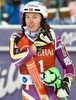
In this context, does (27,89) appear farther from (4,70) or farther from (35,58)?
(4,70)

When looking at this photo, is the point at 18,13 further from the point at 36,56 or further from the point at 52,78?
the point at 52,78

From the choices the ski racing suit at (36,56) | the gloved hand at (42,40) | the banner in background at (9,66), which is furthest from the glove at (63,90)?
the banner in background at (9,66)

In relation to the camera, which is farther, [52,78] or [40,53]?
[40,53]

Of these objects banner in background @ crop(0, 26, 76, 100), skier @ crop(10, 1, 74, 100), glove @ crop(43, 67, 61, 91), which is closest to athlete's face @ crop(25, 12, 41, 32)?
skier @ crop(10, 1, 74, 100)

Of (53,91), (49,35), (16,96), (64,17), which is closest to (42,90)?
(53,91)

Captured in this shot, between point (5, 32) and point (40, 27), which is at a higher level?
point (40, 27)

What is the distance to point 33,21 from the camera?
13.5 ft

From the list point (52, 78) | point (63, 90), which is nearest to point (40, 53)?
point (52, 78)

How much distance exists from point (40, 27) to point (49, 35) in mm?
102

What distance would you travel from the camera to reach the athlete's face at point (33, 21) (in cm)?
411

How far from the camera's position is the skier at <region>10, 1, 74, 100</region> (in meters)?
4.10

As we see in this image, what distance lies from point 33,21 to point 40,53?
27 cm

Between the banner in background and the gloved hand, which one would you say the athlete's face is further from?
the banner in background

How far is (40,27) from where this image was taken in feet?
13.8
